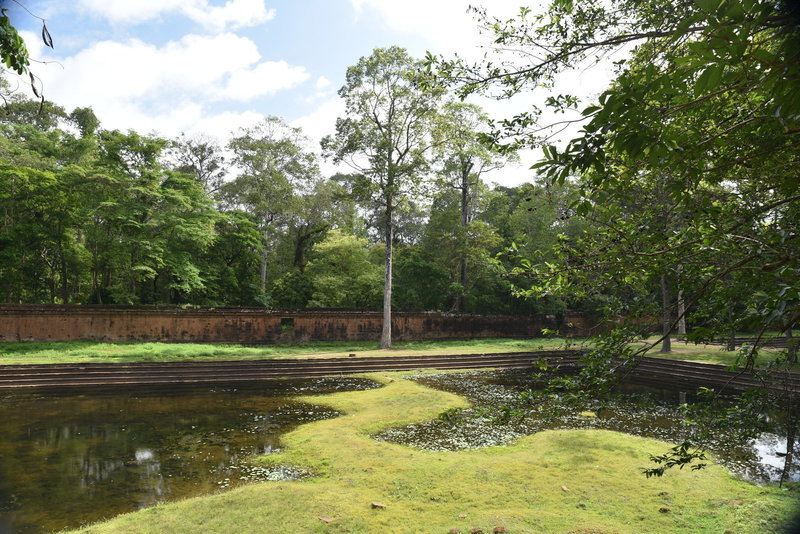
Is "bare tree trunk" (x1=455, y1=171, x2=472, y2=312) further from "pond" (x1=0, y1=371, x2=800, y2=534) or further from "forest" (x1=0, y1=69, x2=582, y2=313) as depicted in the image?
"pond" (x1=0, y1=371, x2=800, y2=534)

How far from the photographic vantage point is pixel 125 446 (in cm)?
708

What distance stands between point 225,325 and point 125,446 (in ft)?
37.6

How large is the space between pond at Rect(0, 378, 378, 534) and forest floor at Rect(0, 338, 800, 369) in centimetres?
265

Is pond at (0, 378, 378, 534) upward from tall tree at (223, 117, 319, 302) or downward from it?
downward

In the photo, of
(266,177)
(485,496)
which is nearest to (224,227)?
(266,177)

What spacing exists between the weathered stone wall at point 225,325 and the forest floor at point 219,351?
0.48m

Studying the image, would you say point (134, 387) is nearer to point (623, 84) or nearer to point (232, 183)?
point (623, 84)

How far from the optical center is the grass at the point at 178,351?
1359cm

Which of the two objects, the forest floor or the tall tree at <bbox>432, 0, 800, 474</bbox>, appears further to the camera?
the forest floor

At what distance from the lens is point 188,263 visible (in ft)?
61.4

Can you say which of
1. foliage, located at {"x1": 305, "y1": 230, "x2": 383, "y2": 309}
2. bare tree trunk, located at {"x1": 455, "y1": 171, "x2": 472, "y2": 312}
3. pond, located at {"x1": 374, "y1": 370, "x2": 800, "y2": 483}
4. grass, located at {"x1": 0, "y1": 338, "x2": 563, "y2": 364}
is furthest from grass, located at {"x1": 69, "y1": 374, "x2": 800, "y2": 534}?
bare tree trunk, located at {"x1": 455, "y1": 171, "x2": 472, "y2": 312}

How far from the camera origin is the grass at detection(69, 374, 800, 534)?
415 centimetres

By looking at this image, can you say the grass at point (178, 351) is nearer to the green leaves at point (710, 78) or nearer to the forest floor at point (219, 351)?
the forest floor at point (219, 351)

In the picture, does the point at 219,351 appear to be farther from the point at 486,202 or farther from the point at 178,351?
the point at 486,202
